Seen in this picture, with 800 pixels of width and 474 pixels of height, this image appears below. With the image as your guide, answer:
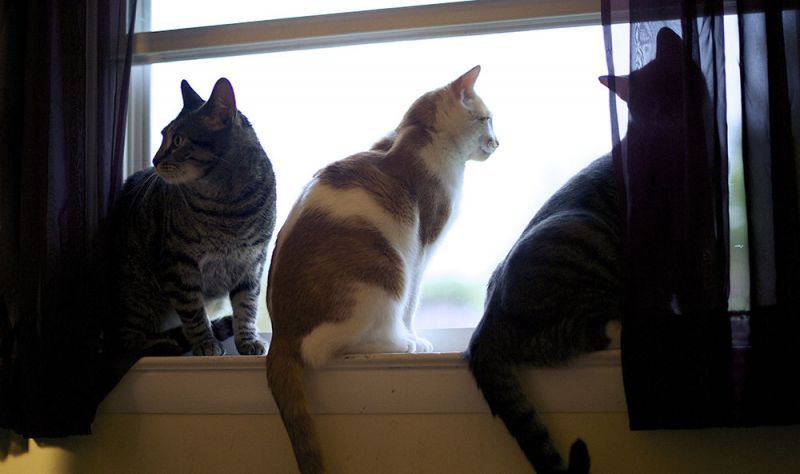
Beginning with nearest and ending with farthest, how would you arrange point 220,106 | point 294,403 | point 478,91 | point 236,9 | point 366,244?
point 294,403, point 366,244, point 220,106, point 478,91, point 236,9

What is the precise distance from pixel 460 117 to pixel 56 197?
3.28 feet

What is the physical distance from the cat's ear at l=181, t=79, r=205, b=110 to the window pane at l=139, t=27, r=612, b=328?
21cm

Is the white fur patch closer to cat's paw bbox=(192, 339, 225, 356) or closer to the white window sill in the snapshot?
the white window sill

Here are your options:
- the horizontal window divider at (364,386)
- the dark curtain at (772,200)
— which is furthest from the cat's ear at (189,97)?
the dark curtain at (772,200)

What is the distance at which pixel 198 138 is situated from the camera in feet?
5.68

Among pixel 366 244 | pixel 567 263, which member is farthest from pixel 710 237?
pixel 366 244

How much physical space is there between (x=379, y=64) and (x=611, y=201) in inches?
31.8

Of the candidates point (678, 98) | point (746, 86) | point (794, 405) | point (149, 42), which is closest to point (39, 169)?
point (149, 42)

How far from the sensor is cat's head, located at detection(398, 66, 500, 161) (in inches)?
69.0

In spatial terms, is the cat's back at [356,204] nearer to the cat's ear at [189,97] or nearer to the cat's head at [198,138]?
the cat's head at [198,138]

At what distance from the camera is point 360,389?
1.53 m

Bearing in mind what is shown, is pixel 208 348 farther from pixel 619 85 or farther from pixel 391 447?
pixel 619 85

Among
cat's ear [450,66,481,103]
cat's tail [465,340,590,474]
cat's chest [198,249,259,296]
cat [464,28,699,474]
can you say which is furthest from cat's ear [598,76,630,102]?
cat's chest [198,249,259,296]

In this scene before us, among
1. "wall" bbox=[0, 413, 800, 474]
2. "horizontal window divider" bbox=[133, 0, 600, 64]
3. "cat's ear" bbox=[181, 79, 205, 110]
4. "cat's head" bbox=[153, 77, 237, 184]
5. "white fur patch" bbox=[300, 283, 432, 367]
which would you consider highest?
"horizontal window divider" bbox=[133, 0, 600, 64]
